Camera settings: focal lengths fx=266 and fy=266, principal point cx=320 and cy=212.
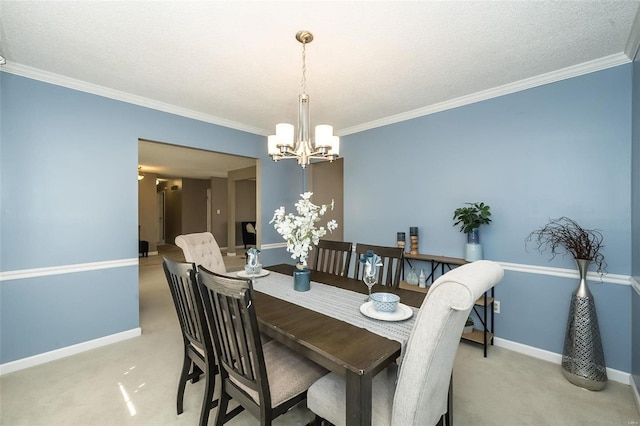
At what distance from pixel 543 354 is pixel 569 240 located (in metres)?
1.06

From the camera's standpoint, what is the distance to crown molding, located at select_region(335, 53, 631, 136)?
2105 mm

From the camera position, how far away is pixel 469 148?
2.83m

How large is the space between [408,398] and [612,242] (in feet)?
7.60

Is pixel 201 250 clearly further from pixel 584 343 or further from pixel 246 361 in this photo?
pixel 584 343

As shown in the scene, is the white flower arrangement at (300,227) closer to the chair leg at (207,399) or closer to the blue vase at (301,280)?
the blue vase at (301,280)

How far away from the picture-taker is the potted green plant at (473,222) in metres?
2.61

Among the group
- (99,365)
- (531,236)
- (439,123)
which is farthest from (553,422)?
(99,365)

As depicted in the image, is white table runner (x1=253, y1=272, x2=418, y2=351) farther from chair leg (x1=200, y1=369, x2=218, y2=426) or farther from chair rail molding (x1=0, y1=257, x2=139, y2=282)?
chair rail molding (x1=0, y1=257, x2=139, y2=282)

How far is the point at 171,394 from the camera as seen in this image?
1930mm

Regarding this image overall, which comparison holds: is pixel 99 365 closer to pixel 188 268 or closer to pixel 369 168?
pixel 188 268

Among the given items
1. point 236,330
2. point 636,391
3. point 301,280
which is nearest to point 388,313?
point 301,280

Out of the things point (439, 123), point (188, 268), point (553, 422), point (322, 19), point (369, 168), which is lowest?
point (553, 422)

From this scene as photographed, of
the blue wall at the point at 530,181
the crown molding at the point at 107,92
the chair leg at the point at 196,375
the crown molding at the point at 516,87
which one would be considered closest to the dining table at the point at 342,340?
the chair leg at the point at 196,375

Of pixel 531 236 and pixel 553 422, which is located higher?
pixel 531 236
